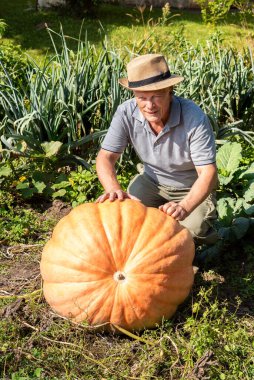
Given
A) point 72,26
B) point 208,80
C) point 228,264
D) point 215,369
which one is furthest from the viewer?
point 72,26

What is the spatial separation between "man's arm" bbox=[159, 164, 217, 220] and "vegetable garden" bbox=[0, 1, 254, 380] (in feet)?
1.39

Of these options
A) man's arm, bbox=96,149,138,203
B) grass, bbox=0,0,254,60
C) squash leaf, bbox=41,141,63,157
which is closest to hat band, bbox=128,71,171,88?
man's arm, bbox=96,149,138,203

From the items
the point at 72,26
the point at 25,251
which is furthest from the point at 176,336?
the point at 72,26

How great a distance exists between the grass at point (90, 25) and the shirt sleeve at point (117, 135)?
7.42m

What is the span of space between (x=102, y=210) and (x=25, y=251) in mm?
1087

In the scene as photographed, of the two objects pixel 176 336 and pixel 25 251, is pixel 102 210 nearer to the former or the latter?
pixel 176 336

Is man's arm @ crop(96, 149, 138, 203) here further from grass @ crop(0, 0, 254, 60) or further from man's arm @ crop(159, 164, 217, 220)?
grass @ crop(0, 0, 254, 60)

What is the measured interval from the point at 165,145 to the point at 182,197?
46 cm

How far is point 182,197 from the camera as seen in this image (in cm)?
362

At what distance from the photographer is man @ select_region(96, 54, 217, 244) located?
3064 mm

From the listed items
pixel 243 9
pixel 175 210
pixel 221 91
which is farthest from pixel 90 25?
pixel 175 210

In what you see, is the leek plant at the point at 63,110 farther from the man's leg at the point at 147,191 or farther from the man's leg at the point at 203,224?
the man's leg at the point at 203,224

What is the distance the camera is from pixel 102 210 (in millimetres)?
2912

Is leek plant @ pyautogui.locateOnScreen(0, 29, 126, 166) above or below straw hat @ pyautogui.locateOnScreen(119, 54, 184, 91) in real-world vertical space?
below
